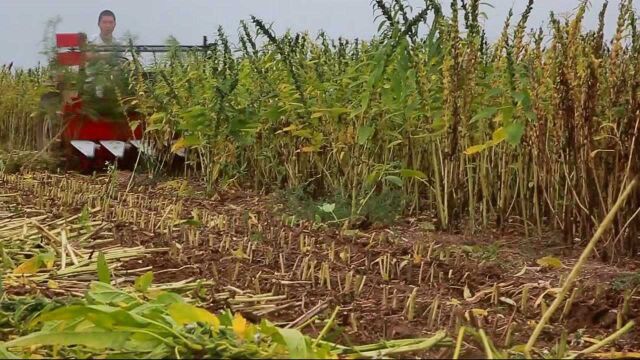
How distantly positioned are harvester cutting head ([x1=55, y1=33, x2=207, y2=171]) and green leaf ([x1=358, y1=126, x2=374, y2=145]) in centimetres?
292

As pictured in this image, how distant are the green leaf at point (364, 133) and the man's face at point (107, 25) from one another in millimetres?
3896

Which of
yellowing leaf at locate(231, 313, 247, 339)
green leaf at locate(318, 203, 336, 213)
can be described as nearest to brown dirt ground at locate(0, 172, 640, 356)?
green leaf at locate(318, 203, 336, 213)

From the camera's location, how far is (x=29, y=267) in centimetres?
238

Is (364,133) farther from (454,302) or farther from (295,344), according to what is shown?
(295,344)

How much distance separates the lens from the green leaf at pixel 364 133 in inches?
152

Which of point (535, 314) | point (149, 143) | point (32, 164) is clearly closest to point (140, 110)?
point (149, 143)

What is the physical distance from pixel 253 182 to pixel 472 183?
2.10m

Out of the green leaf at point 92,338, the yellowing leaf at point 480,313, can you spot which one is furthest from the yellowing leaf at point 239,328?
the yellowing leaf at point 480,313

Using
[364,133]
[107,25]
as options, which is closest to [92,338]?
[364,133]

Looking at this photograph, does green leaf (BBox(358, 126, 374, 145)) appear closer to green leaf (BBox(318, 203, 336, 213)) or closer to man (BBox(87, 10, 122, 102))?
green leaf (BBox(318, 203, 336, 213))

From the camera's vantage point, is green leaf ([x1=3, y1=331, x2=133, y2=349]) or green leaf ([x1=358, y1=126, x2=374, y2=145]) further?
green leaf ([x1=358, y1=126, x2=374, y2=145])

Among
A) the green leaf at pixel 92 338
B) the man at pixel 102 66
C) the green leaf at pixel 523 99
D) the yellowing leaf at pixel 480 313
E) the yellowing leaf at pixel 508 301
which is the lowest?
the yellowing leaf at pixel 480 313

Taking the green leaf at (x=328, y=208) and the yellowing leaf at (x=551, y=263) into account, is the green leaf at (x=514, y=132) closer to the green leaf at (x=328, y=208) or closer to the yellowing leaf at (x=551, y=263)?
the yellowing leaf at (x=551, y=263)

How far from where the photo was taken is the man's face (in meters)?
7.28
